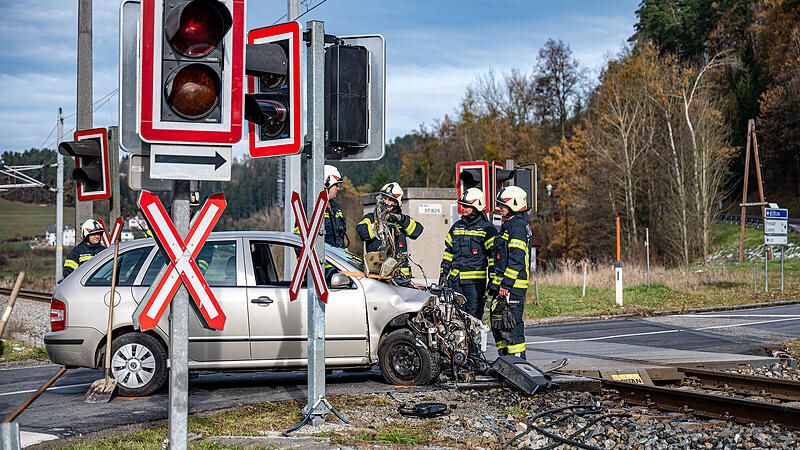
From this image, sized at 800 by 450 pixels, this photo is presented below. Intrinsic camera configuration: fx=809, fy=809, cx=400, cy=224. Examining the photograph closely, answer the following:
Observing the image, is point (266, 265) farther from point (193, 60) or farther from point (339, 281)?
point (193, 60)

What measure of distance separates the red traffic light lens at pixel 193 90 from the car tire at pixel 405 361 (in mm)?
5052

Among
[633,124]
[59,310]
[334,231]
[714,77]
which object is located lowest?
[59,310]

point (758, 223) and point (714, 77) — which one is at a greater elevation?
point (714, 77)

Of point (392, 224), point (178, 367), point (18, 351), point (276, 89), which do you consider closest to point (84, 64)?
point (18, 351)

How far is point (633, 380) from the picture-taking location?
957 centimetres

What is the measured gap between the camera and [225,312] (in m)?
9.03

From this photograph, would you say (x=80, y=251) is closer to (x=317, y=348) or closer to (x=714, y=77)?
(x=317, y=348)

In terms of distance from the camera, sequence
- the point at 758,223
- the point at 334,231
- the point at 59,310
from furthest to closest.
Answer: the point at 758,223 → the point at 334,231 → the point at 59,310

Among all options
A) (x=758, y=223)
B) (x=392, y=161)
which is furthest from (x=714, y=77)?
(x=392, y=161)

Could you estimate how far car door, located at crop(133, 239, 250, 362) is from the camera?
29.5 ft

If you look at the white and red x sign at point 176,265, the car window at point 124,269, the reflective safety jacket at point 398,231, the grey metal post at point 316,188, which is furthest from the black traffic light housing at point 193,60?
the reflective safety jacket at point 398,231

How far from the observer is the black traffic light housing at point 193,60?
4.63 m

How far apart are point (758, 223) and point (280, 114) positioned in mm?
59406

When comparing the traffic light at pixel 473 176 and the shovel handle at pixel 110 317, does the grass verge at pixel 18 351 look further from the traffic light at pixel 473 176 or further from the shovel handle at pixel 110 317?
the traffic light at pixel 473 176
